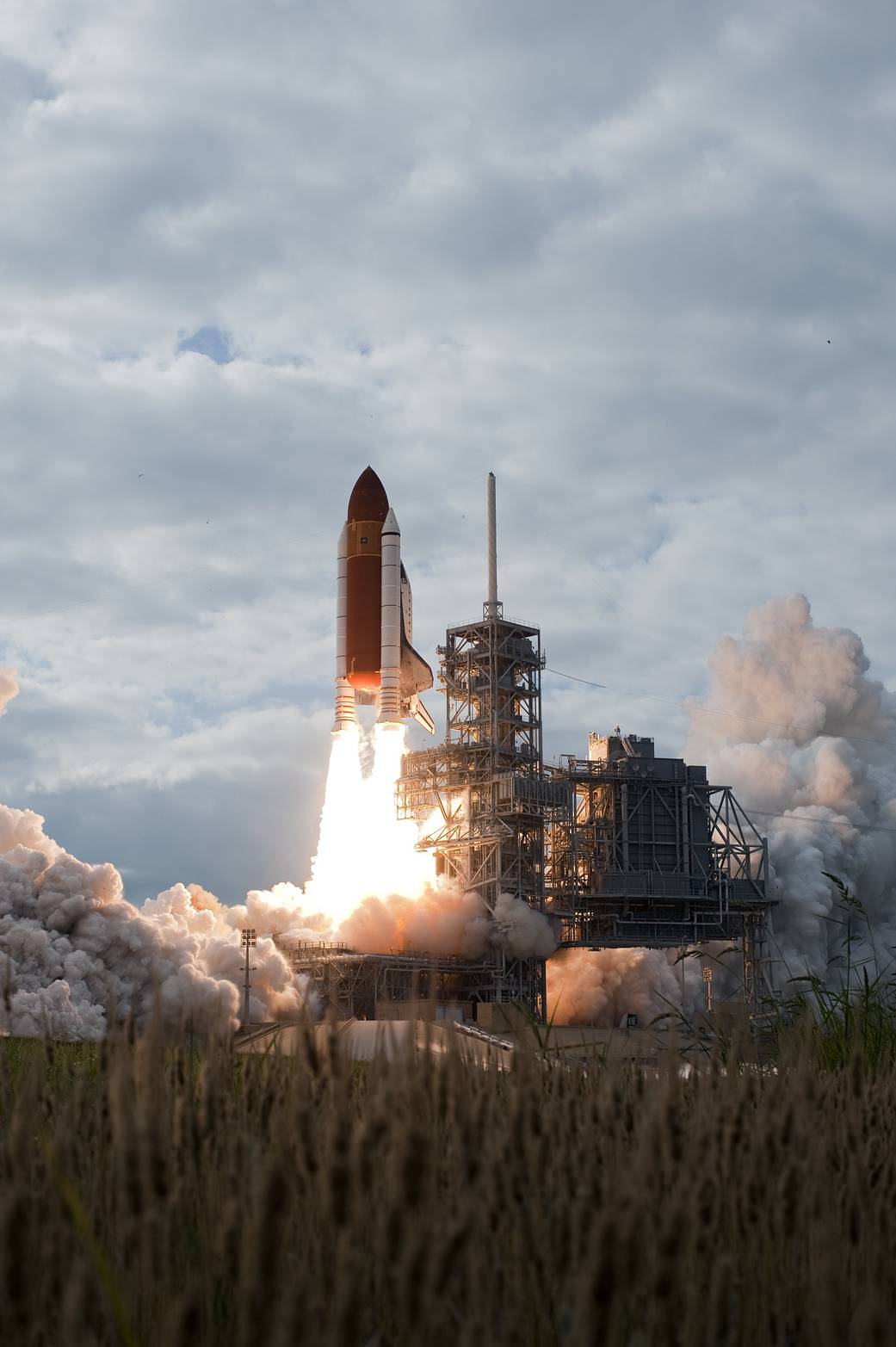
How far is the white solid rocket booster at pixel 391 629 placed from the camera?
89.4 metres

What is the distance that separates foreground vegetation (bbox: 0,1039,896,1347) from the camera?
328cm

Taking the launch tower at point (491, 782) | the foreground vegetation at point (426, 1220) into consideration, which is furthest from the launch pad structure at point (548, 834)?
the foreground vegetation at point (426, 1220)

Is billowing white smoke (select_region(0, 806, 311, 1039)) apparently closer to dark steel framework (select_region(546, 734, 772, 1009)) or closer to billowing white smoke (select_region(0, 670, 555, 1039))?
billowing white smoke (select_region(0, 670, 555, 1039))

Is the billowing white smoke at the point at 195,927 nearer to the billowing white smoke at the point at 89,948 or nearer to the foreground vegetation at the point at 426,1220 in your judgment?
the billowing white smoke at the point at 89,948

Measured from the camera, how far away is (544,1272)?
181 inches

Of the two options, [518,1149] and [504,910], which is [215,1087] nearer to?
[518,1149]

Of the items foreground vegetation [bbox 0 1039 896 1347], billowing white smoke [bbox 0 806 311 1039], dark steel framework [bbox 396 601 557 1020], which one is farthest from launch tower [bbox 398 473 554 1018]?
foreground vegetation [bbox 0 1039 896 1347]

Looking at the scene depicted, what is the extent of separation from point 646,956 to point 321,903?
2534cm

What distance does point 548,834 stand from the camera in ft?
344

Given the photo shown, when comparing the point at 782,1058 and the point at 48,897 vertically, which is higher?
the point at 48,897

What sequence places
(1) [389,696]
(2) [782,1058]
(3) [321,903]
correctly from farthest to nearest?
(3) [321,903] < (1) [389,696] < (2) [782,1058]

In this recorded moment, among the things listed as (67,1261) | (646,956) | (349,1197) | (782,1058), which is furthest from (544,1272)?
(646,956)

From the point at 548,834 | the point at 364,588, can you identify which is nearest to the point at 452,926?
the point at 548,834

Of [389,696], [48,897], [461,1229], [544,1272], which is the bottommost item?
[544,1272]
